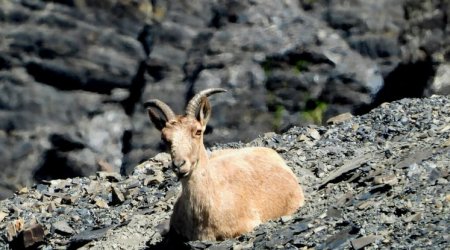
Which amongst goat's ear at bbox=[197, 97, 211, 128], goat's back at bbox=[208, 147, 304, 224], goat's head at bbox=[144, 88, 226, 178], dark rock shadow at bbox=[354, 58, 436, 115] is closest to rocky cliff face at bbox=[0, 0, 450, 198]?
dark rock shadow at bbox=[354, 58, 436, 115]

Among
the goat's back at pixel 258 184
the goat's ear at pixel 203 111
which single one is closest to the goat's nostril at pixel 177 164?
the goat's ear at pixel 203 111

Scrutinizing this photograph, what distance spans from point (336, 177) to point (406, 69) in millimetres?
6957

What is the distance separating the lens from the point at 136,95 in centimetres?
2416

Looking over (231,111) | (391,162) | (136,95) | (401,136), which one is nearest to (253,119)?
(231,111)

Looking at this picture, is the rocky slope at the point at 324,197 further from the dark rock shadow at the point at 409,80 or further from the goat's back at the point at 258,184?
the dark rock shadow at the point at 409,80

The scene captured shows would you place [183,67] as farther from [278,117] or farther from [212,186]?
[212,186]

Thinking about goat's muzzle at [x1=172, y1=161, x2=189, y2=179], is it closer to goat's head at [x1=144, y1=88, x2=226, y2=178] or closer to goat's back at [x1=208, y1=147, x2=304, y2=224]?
goat's head at [x1=144, y1=88, x2=226, y2=178]

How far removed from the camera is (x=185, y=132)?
1581 cm

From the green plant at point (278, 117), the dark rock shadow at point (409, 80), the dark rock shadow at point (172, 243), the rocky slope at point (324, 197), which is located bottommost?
the dark rock shadow at point (172, 243)

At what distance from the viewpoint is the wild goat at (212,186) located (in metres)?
15.9

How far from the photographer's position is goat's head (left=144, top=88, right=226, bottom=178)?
51.1 ft

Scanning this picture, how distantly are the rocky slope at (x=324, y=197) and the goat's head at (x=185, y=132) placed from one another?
1.38m

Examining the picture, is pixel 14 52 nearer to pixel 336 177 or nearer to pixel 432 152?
pixel 336 177

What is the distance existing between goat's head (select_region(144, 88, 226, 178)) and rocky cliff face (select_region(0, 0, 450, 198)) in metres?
7.02
